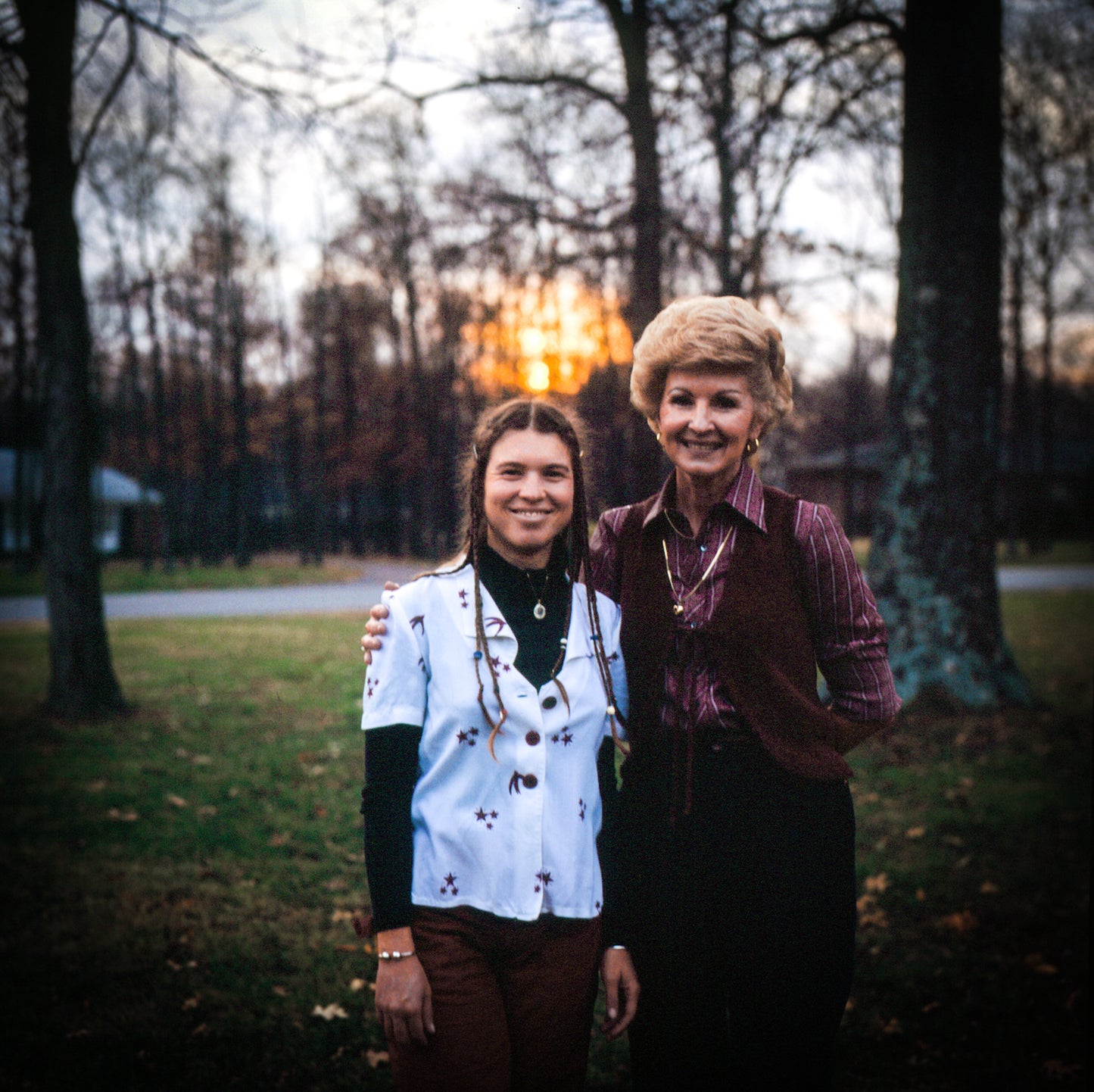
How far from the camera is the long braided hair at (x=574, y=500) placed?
2.03m

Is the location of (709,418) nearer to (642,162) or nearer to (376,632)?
(376,632)

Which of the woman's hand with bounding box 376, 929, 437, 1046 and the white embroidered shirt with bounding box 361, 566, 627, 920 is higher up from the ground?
the white embroidered shirt with bounding box 361, 566, 627, 920

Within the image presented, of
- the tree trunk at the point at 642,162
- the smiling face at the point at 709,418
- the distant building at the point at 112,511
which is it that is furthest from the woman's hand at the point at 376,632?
the distant building at the point at 112,511

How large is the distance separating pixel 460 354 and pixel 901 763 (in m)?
25.1

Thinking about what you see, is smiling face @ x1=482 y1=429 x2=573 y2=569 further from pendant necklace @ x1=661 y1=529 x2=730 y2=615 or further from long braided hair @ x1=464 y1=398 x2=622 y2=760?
pendant necklace @ x1=661 y1=529 x2=730 y2=615

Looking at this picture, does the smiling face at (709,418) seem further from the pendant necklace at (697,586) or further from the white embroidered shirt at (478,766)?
the white embroidered shirt at (478,766)

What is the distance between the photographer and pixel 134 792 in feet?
19.5

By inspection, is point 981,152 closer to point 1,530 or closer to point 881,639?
point 881,639

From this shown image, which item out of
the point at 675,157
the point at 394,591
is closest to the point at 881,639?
the point at 394,591

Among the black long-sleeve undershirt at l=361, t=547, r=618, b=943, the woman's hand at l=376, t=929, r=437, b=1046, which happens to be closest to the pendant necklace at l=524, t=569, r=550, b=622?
the black long-sleeve undershirt at l=361, t=547, r=618, b=943

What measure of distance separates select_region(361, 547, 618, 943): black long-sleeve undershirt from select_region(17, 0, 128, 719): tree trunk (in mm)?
6833

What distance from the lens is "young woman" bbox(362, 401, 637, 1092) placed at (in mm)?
1802

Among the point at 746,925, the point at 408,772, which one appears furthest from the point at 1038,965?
the point at 408,772

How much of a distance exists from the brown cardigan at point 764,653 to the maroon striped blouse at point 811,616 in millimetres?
27
